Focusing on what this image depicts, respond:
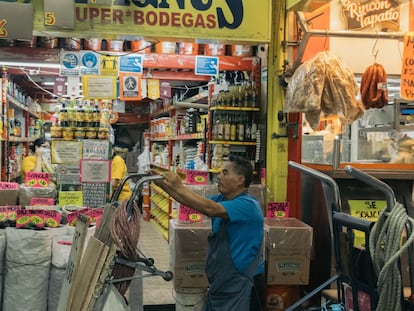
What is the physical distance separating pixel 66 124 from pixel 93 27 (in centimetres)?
299

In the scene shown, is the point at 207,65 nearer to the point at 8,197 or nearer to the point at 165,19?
the point at 165,19

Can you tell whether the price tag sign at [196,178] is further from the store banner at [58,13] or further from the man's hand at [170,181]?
the man's hand at [170,181]

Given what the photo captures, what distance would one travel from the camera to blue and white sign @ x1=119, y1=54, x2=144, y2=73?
736 centimetres

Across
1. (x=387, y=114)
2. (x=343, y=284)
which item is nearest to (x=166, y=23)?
(x=343, y=284)

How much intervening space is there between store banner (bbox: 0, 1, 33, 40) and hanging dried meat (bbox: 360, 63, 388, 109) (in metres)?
2.94

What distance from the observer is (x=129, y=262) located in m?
2.79

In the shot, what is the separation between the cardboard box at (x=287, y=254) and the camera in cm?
412

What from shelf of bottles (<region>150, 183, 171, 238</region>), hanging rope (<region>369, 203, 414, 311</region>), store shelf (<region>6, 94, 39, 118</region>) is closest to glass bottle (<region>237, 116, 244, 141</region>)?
hanging rope (<region>369, 203, 414, 311</region>)

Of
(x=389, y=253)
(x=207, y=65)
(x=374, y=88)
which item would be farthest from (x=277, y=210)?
(x=207, y=65)

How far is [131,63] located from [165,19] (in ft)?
10.2

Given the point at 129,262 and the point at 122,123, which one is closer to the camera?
the point at 129,262

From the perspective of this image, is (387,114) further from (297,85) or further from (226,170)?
(226,170)

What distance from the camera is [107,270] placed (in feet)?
8.80

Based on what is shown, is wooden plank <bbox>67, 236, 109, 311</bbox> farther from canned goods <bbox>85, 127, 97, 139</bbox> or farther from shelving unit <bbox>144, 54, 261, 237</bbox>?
canned goods <bbox>85, 127, 97, 139</bbox>
